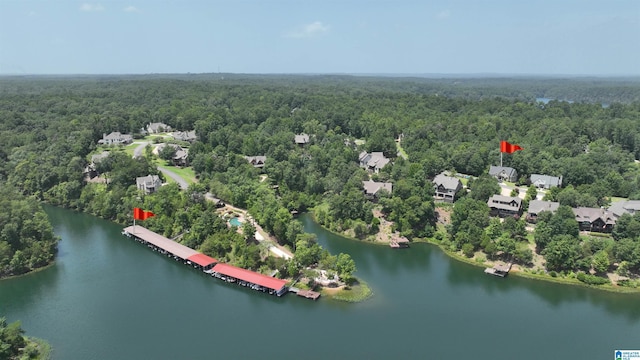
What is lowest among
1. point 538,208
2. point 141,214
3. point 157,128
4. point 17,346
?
point 17,346

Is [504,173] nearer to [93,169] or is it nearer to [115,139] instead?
[93,169]

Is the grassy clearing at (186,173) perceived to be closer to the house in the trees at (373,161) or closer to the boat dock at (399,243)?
the house in the trees at (373,161)

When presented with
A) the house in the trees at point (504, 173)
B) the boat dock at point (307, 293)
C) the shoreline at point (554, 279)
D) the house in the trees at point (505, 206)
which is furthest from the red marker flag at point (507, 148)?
the boat dock at point (307, 293)

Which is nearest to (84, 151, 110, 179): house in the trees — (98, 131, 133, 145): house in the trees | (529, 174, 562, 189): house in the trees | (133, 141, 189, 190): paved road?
(133, 141, 189, 190): paved road

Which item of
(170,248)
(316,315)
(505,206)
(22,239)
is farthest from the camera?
(505,206)

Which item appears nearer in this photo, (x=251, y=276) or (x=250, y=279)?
(x=250, y=279)

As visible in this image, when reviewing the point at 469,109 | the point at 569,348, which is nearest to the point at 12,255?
the point at 569,348

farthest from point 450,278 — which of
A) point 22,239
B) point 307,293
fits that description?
point 22,239

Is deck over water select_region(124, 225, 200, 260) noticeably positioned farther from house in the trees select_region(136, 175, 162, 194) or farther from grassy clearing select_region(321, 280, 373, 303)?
grassy clearing select_region(321, 280, 373, 303)
